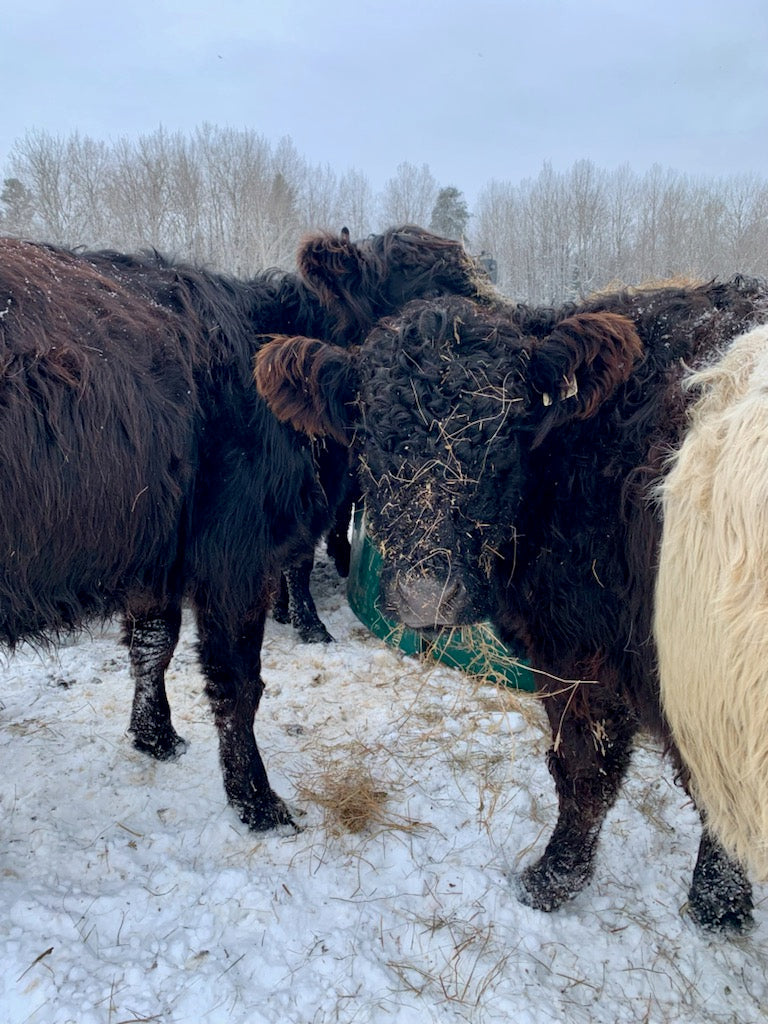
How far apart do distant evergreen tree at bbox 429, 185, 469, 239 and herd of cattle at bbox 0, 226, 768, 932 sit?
107ft

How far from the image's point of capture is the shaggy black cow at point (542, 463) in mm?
→ 2029

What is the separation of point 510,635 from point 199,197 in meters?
31.1

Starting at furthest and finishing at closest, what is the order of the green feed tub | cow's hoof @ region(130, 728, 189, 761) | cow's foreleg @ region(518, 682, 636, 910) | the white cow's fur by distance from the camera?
the green feed tub → cow's hoof @ region(130, 728, 189, 761) → cow's foreleg @ region(518, 682, 636, 910) → the white cow's fur

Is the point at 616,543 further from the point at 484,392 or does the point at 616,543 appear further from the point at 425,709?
the point at 425,709

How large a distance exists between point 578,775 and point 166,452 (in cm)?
208

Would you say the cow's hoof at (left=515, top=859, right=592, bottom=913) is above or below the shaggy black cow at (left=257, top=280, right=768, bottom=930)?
below

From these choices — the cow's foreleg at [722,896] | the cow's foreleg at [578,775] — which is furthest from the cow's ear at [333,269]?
the cow's foreleg at [722,896]

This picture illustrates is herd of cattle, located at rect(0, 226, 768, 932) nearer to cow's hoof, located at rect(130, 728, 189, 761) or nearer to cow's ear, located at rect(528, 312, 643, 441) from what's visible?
cow's ear, located at rect(528, 312, 643, 441)

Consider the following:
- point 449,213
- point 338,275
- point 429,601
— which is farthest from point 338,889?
point 449,213

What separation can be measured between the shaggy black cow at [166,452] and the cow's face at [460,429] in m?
0.75

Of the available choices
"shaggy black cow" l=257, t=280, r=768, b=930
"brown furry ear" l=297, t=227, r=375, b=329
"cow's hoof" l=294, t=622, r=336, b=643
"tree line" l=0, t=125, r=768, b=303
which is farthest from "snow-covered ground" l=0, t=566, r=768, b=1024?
"tree line" l=0, t=125, r=768, b=303

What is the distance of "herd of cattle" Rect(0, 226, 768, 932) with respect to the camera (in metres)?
1.76

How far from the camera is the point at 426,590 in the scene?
200 centimetres

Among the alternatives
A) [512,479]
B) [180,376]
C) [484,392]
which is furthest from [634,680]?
[180,376]
